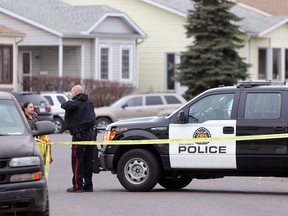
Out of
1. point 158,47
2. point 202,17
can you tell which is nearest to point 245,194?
point 202,17

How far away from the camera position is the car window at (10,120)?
37.4ft

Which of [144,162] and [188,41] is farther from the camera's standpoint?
[188,41]

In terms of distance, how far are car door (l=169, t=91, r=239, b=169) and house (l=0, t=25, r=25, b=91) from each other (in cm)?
2872

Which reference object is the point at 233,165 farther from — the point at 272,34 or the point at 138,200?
the point at 272,34

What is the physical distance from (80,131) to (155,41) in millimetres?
35452

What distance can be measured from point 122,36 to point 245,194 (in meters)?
32.4

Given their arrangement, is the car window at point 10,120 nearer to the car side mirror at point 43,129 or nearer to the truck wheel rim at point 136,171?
the car side mirror at point 43,129

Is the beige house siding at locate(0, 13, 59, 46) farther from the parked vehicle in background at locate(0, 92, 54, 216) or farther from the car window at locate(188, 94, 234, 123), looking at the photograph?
the parked vehicle in background at locate(0, 92, 54, 216)

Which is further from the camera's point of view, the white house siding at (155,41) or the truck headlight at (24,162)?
the white house siding at (155,41)

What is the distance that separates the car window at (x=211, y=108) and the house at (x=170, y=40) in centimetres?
3421

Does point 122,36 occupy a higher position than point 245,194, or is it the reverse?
point 122,36

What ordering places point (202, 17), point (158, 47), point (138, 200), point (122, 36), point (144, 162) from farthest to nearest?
point (158, 47) → point (122, 36) → point (202, 17) → point (144, 162) → point (138, 200)

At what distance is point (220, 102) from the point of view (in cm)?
1512

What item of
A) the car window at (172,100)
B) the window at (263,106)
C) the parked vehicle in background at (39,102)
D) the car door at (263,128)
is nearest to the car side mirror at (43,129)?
the car door at (263,128)
